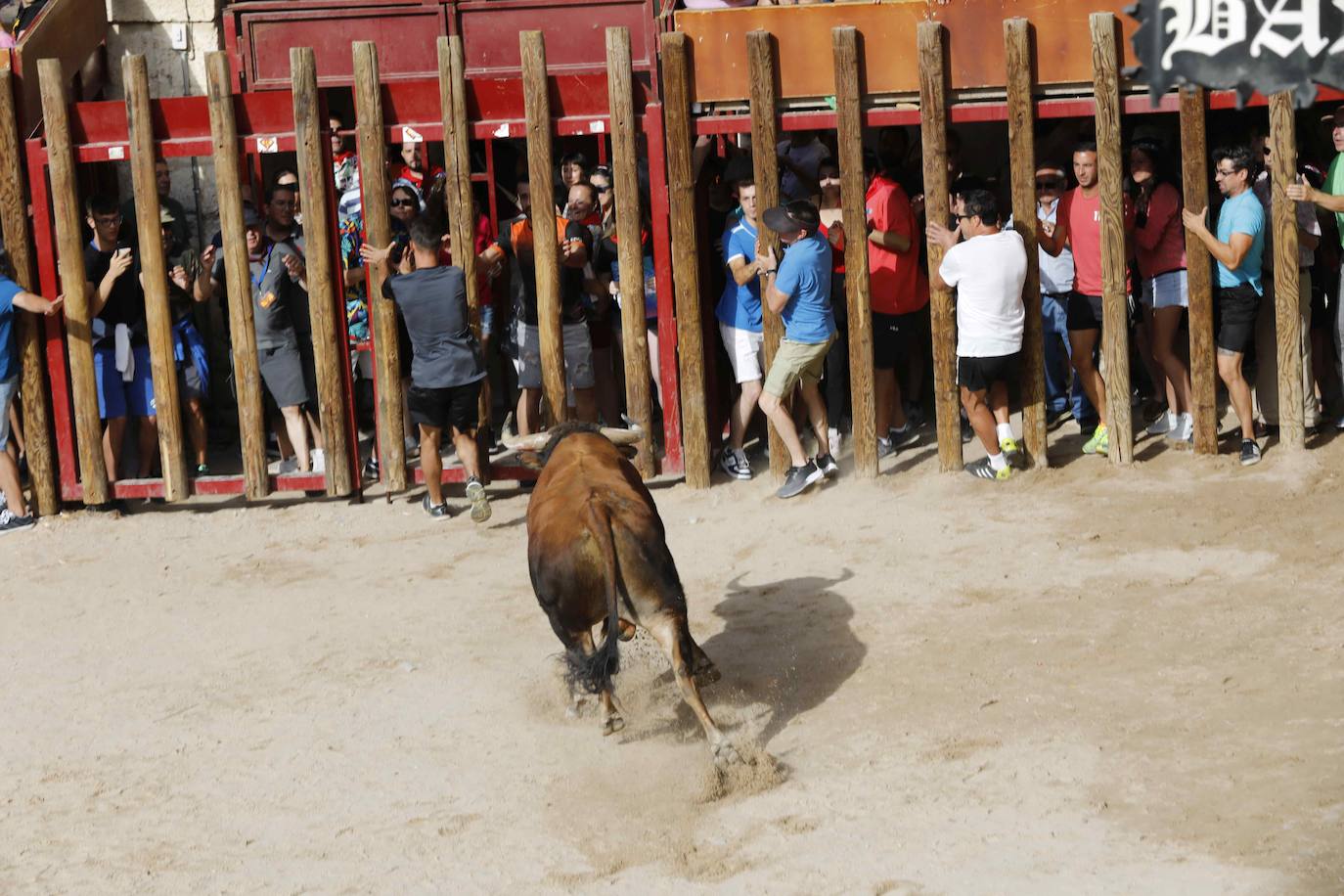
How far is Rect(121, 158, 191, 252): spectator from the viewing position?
1196 cm

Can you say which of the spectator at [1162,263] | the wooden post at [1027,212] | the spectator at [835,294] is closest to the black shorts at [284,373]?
the spectator at [835,294]

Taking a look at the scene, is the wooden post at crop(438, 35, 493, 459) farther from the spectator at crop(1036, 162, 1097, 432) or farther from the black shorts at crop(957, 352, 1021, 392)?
the spectator at crop(1036, 162, 1097, 432)

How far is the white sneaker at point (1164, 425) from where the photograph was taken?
1121cm

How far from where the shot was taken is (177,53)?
13445 mm

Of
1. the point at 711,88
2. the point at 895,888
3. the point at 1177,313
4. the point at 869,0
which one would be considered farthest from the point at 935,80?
the point at 895,888

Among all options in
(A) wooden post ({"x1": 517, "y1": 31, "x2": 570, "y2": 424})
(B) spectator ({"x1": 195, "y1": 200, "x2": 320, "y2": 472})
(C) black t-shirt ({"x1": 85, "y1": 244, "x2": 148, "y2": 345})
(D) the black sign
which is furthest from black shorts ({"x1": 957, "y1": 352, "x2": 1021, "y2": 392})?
(D) the black sign

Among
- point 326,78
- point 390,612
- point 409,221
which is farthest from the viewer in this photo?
point 326,78

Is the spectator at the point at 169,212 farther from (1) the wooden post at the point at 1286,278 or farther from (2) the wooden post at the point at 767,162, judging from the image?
(1) the wooden post at the point at 1286,278

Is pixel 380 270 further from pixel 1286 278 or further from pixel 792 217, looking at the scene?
pixel 1286 278

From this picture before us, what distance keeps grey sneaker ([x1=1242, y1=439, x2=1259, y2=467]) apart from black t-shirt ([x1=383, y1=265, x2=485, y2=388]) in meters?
4.47

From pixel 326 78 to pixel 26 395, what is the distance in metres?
3.32

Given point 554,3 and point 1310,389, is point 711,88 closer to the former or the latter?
point 554,3

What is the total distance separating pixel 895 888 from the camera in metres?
6.11

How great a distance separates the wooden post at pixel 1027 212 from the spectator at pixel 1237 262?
35.1 inches
